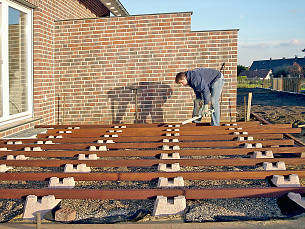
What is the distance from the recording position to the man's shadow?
789 centimetres

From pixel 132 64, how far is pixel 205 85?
88.3 inches

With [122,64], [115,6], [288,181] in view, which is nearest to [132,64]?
[122,64]

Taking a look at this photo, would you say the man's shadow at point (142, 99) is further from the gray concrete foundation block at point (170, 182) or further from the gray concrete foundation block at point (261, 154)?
the gray concrete foundation block at point (170, 182)

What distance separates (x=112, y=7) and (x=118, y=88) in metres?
6.07

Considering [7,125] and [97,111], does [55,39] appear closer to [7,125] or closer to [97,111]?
[97,111]

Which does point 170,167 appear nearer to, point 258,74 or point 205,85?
point 205,85

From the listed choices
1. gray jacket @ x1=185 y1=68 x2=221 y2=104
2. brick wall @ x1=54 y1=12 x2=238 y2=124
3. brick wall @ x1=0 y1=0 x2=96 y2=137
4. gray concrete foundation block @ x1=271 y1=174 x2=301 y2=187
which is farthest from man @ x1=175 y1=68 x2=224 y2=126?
gray concrete foundation block @ x1=271 y1=174 x2=301 y2=187

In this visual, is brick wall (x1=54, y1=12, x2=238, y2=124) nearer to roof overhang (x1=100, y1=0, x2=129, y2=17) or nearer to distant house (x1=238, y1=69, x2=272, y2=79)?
roof overhang (x1=100, y1=0, x2=129, y2=17)

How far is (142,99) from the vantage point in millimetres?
7957

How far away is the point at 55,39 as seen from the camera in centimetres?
805

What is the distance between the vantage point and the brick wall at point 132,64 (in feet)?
25.3

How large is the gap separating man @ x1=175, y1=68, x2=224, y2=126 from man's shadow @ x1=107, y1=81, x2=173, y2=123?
38.5 inches

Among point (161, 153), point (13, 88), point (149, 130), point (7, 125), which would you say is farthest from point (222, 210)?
point (13, 88)

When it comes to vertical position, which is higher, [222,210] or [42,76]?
[42,76]
